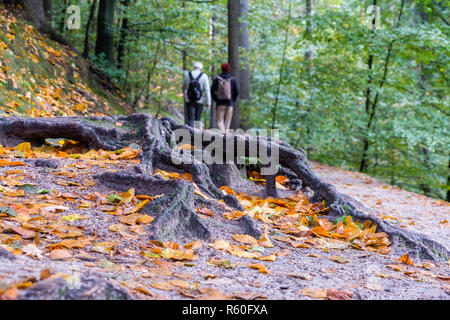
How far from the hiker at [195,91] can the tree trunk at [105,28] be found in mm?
4302

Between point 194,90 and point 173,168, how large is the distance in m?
4.21

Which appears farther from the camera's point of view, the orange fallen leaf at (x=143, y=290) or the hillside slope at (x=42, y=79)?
the hillside slope at (x=42, y=79)

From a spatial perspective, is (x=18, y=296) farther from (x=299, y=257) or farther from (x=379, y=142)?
(x=379, y=142)

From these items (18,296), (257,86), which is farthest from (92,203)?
(257,86)

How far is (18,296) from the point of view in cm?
179

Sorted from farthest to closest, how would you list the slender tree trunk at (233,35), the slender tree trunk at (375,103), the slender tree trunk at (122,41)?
1. the slender tree trunk at (122,41)
2. the slender tree trunk at (375,103)
3. the slender tree trunk at (233,35)

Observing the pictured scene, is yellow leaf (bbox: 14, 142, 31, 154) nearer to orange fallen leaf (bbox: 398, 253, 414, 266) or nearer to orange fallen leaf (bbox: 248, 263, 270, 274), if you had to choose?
orange fallen leaf (bbox: 248, 263, 270, 274)

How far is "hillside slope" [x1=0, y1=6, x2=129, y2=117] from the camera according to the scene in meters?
7.52

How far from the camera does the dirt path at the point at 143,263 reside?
222 centimetres

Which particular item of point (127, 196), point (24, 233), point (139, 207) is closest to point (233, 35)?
point (127, 196)

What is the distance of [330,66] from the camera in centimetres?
1350

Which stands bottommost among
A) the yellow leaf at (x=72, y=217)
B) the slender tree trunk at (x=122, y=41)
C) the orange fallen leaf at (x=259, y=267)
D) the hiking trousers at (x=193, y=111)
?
the orange fallen leaf at (x=259, y=267)

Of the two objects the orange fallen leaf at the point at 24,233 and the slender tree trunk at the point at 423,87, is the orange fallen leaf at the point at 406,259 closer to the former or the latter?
the orange fallen leaf at the point at 24,233

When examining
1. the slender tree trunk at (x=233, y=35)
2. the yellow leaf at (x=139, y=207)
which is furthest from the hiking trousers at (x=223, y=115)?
the yellow leaf at (x=139, y=207)
